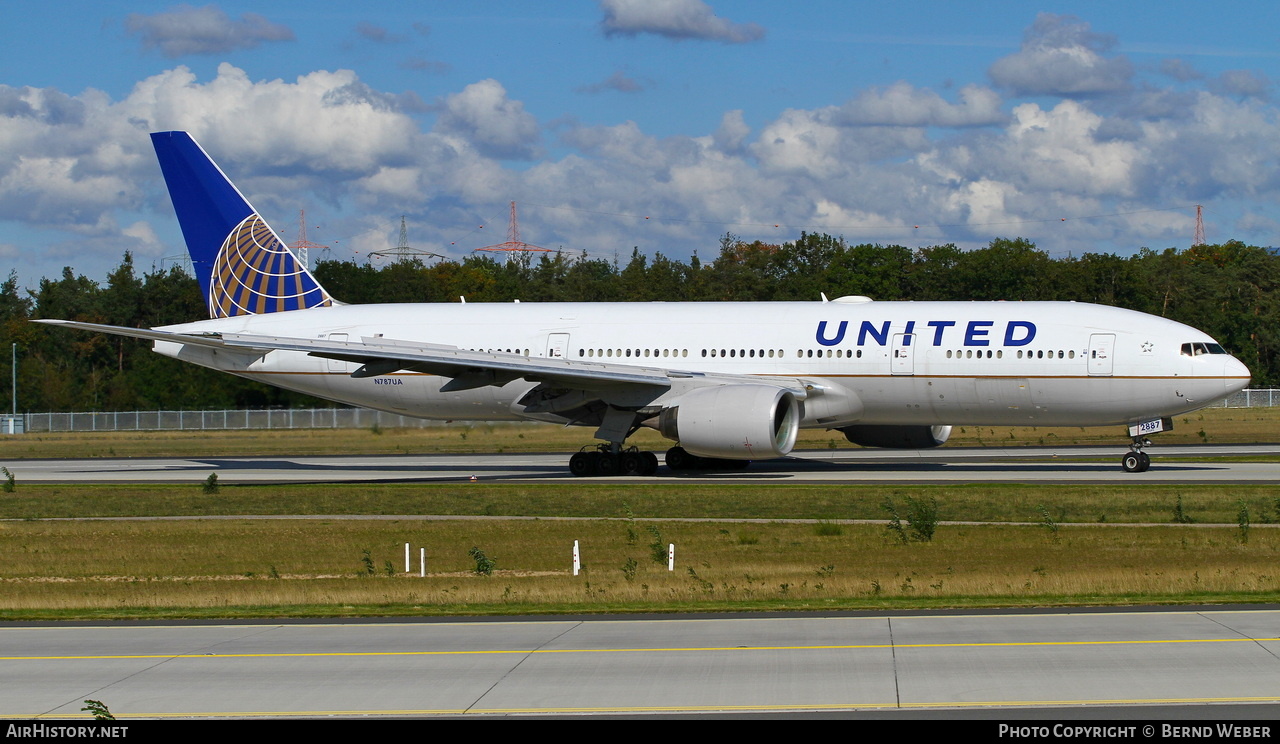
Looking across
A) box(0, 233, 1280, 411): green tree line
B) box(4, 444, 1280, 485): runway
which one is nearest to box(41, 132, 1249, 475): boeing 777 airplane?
box(4, 444, 1280, 485): runway

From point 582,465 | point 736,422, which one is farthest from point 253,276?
point 736,422

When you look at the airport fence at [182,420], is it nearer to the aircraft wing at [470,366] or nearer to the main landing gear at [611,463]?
the aircraft wing at [470,366]

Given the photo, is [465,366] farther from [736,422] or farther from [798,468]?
[798,468]

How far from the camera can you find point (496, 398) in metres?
34.6

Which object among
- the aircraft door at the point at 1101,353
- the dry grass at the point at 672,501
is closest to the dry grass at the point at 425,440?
the dry grass at the point at 672,501

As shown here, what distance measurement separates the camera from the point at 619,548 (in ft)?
67.8

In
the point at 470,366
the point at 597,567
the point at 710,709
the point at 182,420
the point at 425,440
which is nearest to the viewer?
the point at 710,709

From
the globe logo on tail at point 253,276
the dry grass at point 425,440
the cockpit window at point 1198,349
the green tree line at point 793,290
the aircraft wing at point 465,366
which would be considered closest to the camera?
the cockpit window at point 1198,349

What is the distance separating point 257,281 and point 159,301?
2221 inches

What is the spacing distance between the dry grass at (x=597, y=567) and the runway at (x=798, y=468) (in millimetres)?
8665

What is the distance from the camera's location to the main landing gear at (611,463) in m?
32.9

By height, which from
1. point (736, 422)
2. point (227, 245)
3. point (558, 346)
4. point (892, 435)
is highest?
point (227, 245)

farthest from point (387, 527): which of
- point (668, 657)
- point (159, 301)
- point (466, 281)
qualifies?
point (466, 281)

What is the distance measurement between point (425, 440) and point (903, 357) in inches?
931
